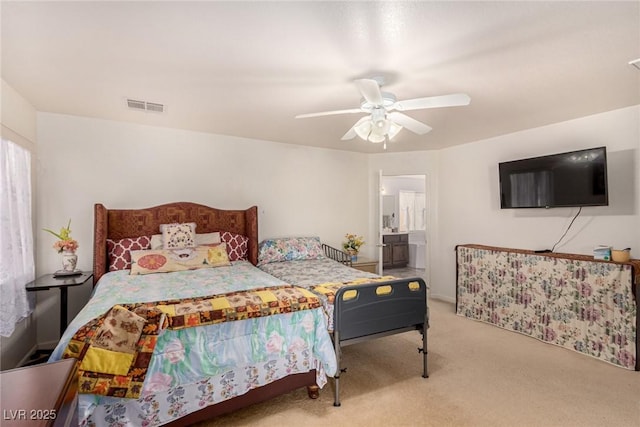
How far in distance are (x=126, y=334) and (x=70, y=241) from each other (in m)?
2.02

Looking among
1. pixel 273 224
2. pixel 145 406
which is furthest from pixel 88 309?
pixel 273 224

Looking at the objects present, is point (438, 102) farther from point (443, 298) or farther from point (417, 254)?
point (417, 254)

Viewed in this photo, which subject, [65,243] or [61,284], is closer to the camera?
[61,284]

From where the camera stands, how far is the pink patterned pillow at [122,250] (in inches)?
130

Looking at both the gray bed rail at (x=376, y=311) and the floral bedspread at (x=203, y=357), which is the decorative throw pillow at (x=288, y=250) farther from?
the gray bed rail at (x=376, y=311)

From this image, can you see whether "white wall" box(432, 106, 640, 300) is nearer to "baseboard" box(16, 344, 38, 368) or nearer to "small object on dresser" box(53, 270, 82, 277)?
"small object on dresser" box(53, 270, 82, 277)

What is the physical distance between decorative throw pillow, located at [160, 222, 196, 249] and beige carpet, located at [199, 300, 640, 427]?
199 centimetres

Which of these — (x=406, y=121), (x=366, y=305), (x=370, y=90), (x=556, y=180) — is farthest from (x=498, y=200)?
(x=370, y=90)

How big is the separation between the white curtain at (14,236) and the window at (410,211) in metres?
6.72

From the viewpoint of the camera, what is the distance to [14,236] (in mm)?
2420

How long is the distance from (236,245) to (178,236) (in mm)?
724

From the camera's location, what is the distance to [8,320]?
2279 mm

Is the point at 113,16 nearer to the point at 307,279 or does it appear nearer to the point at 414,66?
the point at 414,66

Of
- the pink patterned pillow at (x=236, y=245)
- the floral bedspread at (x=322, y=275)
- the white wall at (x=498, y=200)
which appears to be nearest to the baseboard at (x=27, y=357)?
the pink patterned pillow at (x=236, y=245)
